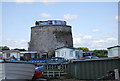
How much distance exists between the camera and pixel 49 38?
1864 inches

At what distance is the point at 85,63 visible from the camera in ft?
47.2

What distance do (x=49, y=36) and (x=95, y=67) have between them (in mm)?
33587

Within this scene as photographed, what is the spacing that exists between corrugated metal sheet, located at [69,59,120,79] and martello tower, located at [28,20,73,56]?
31702 mm

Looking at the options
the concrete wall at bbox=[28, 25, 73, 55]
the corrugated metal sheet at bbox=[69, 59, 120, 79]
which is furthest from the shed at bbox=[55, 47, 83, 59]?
the corrugated metal sheet at bbox=[69, 59, 120, 79]

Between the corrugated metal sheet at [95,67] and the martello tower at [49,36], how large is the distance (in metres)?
31.7

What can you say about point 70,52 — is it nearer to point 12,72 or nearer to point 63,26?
point 63,26

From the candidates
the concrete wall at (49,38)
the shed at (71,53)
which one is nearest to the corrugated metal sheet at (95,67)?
the shed at (71,53)

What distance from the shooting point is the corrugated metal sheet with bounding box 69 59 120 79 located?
1420 cm

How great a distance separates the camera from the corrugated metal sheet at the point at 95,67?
14195 millimetres

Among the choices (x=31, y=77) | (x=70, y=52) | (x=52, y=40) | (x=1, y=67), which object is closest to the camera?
(x=1, y=67)

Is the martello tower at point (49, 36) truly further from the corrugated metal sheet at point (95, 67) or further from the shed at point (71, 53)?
the corrugated metal sheet at point (95, 67)

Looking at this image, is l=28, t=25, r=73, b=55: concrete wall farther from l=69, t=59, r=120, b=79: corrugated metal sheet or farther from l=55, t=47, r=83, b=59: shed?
l=69, t=59, r=120, b=79: corrugated metal sheet

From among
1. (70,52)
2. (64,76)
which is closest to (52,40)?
(70,52)

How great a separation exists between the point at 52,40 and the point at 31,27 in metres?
6.50
